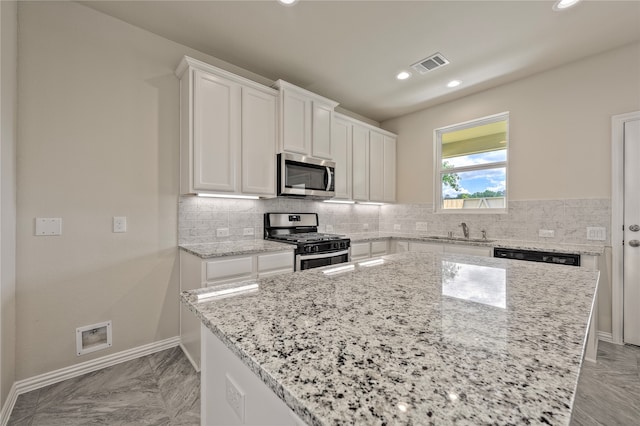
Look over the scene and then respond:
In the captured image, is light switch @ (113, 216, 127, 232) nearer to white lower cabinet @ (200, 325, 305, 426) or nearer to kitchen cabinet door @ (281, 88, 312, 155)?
kitchen cabinet door @ (281, 88, 312, 155)

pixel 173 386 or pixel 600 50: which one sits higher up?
pixel 600 50

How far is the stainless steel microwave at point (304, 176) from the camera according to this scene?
2.87 meters

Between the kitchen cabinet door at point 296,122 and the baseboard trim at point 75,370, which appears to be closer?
the baseboard trim at point 75,370

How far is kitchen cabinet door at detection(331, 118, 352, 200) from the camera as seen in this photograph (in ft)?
11.7

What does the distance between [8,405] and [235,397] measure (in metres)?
1.99

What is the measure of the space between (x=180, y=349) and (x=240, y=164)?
5.70ft

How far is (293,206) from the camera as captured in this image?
3.42 meters

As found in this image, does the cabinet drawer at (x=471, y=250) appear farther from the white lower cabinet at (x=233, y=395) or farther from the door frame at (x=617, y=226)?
the white lower cabinet at (x=233, y=395)

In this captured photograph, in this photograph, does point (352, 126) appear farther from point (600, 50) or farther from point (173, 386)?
point (173, 386)

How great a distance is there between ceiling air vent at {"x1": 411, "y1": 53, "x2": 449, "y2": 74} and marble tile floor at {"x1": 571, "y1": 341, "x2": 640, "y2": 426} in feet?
8.75

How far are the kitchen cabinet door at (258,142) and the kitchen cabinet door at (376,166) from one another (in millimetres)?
1688

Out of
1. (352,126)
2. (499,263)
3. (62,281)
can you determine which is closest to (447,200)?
(352,126)

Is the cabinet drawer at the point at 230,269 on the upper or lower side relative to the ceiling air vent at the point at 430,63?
lower

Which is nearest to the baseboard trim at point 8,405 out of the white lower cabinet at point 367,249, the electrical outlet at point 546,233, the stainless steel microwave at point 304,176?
the stainless steel microwave at point 304,176
